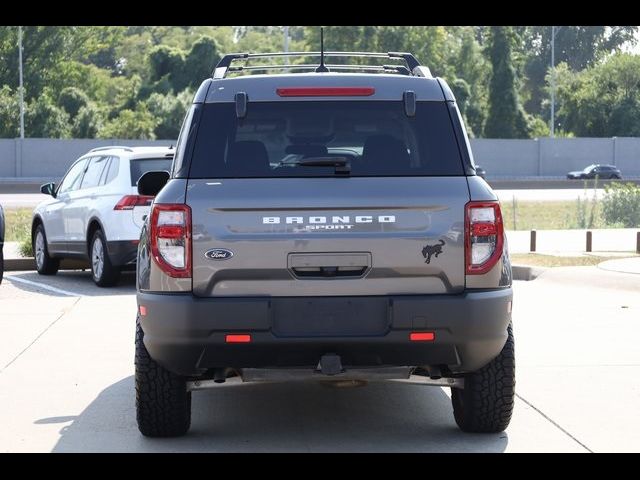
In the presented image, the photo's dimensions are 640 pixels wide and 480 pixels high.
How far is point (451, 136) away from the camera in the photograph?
248 inches

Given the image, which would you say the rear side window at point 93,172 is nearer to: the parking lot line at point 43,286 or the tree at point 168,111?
the parking lot line at point 43,286

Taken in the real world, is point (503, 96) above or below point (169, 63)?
below

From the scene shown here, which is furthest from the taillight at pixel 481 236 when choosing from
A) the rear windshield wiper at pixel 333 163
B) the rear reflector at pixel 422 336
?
the rear windshield wiper at pixel 333 163

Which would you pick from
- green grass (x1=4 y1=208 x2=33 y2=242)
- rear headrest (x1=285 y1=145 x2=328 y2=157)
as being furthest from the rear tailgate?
green grass (x1=4 y1=208 x2=33 y2=242)

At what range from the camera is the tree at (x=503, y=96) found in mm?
74875

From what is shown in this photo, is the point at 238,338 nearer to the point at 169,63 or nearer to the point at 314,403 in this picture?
the point at 314,403

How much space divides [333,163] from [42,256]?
11506 mm

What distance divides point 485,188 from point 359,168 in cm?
65

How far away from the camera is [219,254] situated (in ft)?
19.5

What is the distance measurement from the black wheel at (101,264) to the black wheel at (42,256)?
1.78 m

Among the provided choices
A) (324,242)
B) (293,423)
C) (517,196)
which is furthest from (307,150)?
(517,196)

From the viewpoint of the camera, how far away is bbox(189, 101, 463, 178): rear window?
618 cm

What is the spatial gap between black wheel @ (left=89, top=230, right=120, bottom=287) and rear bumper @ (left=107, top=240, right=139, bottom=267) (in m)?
0.10
